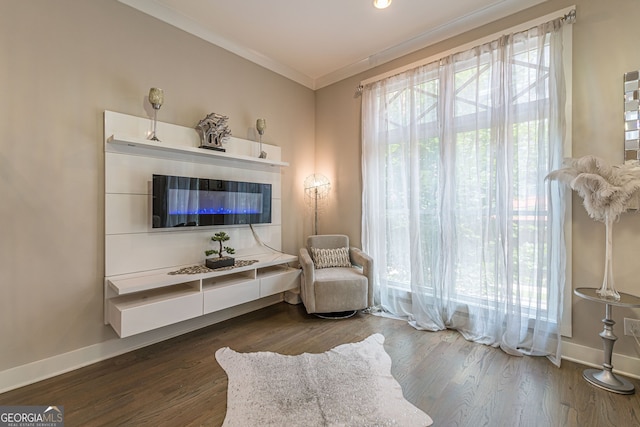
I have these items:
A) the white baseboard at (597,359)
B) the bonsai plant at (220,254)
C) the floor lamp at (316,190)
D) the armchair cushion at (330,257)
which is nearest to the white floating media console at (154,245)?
the bonsai plant at (220,254)

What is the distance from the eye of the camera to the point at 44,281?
2020 millimetres

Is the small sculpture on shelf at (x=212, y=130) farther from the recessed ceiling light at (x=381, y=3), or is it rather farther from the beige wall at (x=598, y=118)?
the beige wall at (x=598, y=118)

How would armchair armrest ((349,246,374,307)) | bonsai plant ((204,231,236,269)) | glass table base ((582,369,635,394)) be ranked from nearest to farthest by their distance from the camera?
glass table base ((582,369,635,394))
bonsai plant ((204,231,236,269))
armchair armrest ((349,246,374,307))

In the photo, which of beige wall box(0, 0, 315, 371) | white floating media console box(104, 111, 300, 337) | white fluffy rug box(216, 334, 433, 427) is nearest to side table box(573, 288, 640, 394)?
white fluffy rug box(216, 334, 433, 427)

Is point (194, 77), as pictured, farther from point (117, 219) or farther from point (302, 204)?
point (302, 204)

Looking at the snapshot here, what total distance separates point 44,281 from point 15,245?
1.02ft

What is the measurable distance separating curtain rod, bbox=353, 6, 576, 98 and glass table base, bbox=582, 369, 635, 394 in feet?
8.76

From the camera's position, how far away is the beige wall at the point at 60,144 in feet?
6.24

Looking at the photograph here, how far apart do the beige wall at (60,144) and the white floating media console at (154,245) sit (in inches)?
3.7

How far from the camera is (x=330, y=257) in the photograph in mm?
3455

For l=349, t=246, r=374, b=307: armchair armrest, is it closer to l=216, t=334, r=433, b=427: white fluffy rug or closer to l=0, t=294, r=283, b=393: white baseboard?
l=216, t=334, r=433, b=427: white fluffy rug

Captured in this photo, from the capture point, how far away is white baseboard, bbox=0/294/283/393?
190 centimetres

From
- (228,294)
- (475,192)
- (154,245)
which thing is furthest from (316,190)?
(154,245)

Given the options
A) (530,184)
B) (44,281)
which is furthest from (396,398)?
A: (44,281)
